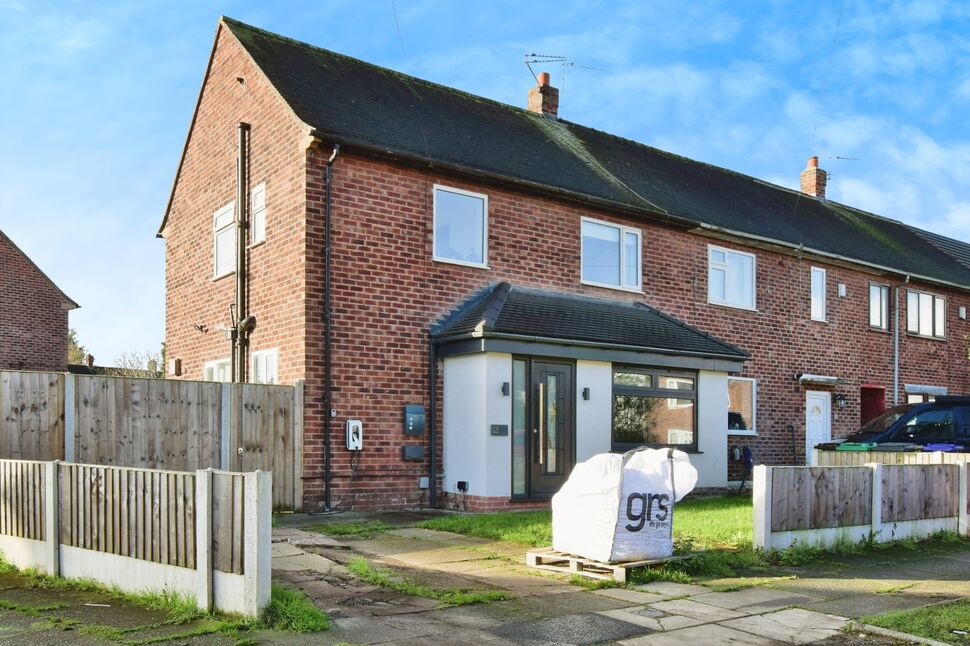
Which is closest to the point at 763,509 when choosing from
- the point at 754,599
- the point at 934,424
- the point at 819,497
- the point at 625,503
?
the point at 819,497

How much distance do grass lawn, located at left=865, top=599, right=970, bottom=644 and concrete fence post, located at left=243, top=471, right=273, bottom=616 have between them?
A: 458cm

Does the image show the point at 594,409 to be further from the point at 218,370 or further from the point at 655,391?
the point at 218,370

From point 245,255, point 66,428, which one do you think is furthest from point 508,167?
point 66,428

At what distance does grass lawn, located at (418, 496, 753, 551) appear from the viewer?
10344 mm

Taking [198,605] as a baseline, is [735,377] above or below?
above

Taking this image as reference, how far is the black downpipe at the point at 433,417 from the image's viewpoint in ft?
46.6

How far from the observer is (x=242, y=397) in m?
12.9

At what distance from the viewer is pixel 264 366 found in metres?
14.8

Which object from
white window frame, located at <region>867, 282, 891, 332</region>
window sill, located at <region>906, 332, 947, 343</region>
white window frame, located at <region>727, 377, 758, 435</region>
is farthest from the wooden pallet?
window sill, located at <region>906, 332, 947, 343</region>

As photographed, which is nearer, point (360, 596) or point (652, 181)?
point (360, 596)

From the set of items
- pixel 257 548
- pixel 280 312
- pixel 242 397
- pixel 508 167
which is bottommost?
pixel 257 548

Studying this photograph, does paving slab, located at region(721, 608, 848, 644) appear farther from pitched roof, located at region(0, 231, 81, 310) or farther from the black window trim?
pitched roof, located at region(0, 231, 81, 310)

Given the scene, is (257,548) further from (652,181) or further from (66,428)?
(652,181)

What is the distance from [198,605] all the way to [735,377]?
47.0ft
